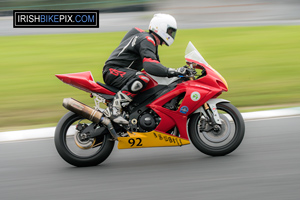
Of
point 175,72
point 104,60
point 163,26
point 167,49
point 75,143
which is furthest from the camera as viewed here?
point 167,49

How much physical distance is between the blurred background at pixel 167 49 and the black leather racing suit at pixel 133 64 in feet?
7.22

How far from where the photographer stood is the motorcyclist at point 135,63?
215 inches

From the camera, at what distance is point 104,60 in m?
12.7

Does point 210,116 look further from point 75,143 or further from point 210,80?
point 75,143

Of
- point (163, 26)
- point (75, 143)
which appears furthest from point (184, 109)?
point (75, 143)

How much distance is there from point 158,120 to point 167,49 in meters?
8.17

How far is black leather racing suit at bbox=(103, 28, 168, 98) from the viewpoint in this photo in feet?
17.9

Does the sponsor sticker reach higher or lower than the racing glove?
lower

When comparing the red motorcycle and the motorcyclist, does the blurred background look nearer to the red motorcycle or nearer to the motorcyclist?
the red motorcycle

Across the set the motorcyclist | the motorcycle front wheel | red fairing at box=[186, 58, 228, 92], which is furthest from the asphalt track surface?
red fairing at box=[186, 58, 228, 92]

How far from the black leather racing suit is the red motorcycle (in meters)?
0.14

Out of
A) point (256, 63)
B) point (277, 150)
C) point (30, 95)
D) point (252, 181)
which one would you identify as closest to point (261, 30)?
point (256, 63)

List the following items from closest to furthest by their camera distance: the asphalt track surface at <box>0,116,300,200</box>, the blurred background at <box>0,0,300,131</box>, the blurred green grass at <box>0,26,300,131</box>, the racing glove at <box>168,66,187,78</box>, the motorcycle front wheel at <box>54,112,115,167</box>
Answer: the asphalt track surface at <box>0,116,300,200</box> < the racing glove at <box>168,66,187,78</box> < the motorcycle front wheel at <box>54,112,115,167</box> < the blurred green grass at <box>0,26,300,131</box> < the blurred background at <box>0,0,300,131</box>

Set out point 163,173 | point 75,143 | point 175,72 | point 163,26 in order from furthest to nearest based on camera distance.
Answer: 1. point 75,143
2. point 163,26
3. point 175,72
4. point 163,173
